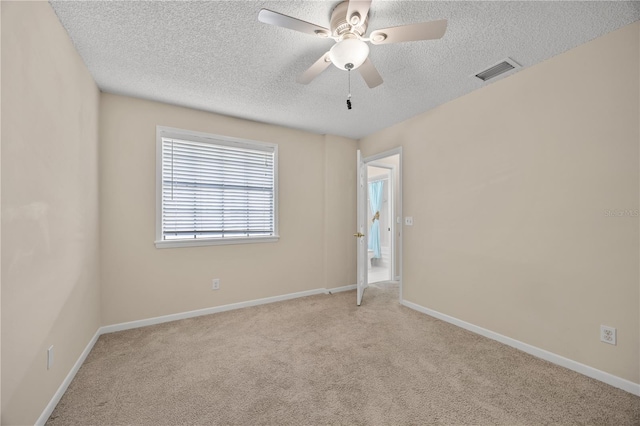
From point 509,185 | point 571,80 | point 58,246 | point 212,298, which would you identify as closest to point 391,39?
point 571,80

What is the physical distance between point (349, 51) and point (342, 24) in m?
0.20

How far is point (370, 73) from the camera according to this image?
1.94 m

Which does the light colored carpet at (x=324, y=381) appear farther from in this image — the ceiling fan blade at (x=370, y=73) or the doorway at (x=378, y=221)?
the doorway at (x=378, y=221)

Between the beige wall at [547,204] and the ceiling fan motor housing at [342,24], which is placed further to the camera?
the beige wall at [547,204]

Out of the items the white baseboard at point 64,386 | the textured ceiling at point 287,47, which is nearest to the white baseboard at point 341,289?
the textured ceiling at point 287,47

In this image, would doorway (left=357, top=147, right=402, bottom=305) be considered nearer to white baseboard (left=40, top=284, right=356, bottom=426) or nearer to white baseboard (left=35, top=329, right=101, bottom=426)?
white baseboard (left=40, top=284, right=356, bottom=426)

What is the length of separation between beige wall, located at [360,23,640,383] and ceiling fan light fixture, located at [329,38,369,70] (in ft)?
5.69

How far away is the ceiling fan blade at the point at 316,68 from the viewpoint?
1.84 meters

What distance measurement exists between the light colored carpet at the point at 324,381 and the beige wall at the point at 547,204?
0.35 meters

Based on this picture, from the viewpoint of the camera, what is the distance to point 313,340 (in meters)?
2.62

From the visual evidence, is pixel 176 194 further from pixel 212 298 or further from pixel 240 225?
pixel 212 298

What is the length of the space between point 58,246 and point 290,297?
8.77 feet

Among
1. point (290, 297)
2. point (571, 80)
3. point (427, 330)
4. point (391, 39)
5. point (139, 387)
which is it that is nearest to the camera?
point (391, 39)

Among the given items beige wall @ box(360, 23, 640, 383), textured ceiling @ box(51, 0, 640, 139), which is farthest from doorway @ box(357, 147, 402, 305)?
textured ceiling @ box(51, 0, 640, 139)
